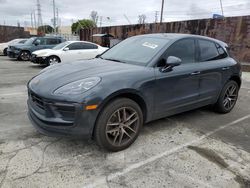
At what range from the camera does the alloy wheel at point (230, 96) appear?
15.3ft

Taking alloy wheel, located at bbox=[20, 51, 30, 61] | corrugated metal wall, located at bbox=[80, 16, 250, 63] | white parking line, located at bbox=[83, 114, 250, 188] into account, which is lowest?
white parking line, located at bbox=[83, 114, 250, 188]

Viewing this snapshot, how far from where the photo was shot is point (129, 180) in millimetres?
2436

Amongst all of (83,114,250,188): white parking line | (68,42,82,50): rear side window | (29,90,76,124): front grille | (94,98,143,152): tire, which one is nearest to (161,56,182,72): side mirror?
(94,98,143,152): tire

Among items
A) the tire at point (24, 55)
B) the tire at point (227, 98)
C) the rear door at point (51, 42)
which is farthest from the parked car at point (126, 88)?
the tire at point (24, 55)

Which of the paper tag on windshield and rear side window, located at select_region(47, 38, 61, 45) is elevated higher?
the paper tag on windshield

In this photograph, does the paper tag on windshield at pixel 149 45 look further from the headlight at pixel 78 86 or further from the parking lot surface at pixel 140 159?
the parking lot surface at pixel 140 159

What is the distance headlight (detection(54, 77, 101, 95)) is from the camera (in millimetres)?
2584

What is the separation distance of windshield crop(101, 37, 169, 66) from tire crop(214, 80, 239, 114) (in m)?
1.88

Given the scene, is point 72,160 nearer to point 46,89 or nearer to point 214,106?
point 46,89

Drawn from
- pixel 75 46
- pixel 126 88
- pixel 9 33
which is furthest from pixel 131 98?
pixel 9 33

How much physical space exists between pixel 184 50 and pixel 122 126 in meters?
1.79

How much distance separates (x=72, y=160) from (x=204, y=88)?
2650 mm

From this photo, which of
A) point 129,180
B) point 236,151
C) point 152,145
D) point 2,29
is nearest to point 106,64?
point 152,145

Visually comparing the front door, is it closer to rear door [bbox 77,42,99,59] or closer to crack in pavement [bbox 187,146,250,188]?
crack in pavement [bbox 187,146,250,188]
